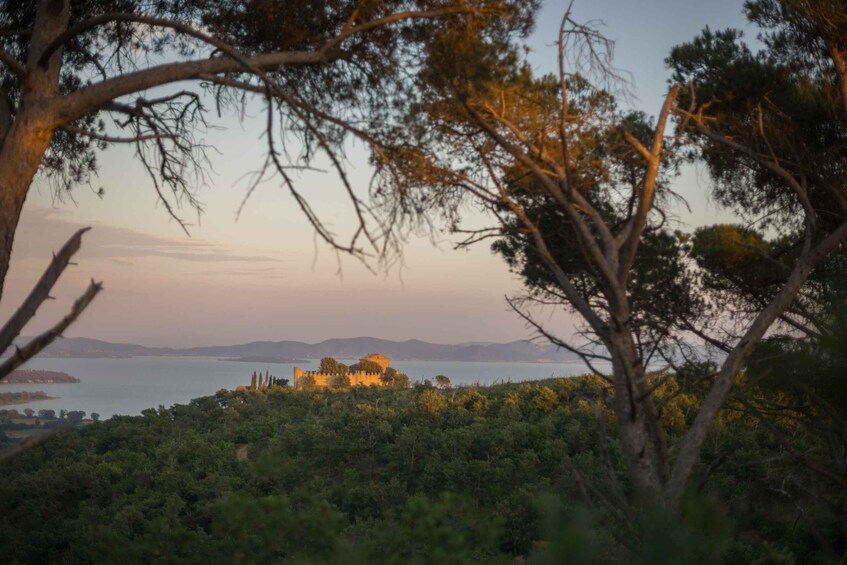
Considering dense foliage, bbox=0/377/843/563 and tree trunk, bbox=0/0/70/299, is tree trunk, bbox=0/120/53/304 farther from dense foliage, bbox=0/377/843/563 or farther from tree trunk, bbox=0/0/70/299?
dense foliage, bbox=0/377/843/563

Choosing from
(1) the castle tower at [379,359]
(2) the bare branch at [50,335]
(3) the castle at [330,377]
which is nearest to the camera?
(2) the bare branch at [50,335]

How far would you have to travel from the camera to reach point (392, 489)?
9.48 m

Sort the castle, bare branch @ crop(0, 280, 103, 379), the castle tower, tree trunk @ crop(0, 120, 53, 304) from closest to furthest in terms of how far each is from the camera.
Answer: bare branch @ crop(0, 280, 103, 379), tree trunk @ crop(0, 120, 53, 304), the castle, the castle tower

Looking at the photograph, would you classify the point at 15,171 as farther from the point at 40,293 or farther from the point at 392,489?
the point at 392,489

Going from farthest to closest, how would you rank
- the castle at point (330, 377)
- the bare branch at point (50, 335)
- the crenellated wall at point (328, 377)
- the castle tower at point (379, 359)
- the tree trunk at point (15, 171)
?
the castle tower at point (379, 359)
the crenellated wall at point (328, 377)
the castle at point (330, 377)
the tree trunk at point (15, 171)
the bare branch at point (50, 335)

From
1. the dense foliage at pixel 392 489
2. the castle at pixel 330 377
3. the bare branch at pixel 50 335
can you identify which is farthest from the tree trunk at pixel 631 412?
the castle at pixel 330 377

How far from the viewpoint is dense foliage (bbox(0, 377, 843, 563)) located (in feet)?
9.41

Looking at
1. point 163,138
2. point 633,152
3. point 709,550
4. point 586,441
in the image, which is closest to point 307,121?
point 163,138

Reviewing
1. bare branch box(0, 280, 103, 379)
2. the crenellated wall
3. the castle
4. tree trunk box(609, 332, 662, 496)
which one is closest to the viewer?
bare branch box(0, 280, 103, 379)

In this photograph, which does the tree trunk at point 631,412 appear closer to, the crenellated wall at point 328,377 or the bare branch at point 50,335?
the bare branch at point 50,335

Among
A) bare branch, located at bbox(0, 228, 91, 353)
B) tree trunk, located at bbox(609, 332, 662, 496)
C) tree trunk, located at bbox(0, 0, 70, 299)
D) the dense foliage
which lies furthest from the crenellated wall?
bare branch, located at bbox(0, 228, 91, 353)

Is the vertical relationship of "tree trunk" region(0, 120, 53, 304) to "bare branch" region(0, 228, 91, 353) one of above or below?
above

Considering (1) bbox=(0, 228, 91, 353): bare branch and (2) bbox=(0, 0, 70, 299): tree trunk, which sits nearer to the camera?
(1) bbox=(0, 228, 91, 353): bare branch

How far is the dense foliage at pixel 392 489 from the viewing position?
2.87 metres
